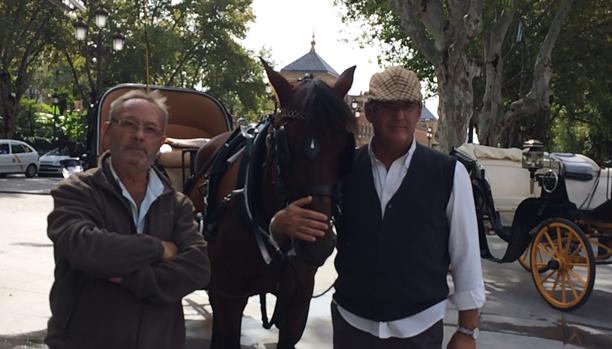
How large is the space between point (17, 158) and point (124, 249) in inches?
1046

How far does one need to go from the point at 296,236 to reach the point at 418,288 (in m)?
0.48

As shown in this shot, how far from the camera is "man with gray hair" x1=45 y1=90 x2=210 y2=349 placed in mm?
2072

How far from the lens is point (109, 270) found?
2.04m

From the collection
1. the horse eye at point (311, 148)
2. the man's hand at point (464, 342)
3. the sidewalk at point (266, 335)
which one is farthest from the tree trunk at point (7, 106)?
the man's hand at point (464, 342)

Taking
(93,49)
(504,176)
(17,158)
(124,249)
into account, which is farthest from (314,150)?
(93,49)

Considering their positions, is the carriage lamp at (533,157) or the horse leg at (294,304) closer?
the horse leg at (294,304)

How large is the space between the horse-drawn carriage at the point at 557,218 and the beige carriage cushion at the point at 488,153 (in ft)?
0.82

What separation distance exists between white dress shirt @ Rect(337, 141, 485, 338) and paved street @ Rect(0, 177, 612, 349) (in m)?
2.96

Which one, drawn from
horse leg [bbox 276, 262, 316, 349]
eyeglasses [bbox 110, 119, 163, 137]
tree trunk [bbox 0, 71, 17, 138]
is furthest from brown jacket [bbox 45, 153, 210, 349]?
tree trunk [bbox 0, 71, 17, 138]

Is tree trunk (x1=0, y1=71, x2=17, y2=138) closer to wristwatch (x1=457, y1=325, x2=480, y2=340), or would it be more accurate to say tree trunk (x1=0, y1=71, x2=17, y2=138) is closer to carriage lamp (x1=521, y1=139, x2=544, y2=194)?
carriage lamp (x1=521, y1=139, x2=544, y2=194)

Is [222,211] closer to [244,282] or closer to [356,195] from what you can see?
[244,282]

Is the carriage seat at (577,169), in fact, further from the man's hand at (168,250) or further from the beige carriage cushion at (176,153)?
the man's hand at (168,250)

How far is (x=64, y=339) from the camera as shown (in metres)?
2.16

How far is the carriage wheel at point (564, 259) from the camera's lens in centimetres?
650
